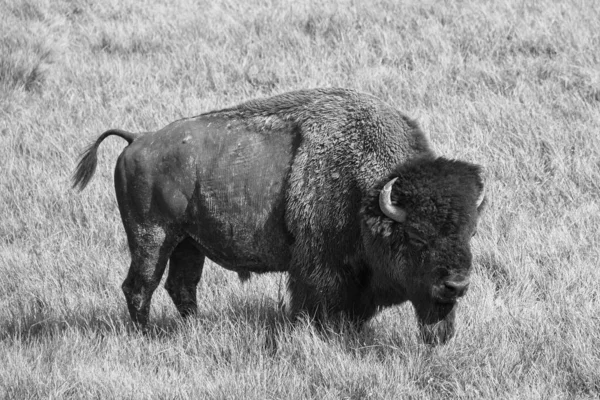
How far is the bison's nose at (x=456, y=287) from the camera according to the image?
460cm

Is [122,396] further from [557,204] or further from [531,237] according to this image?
[557,204]

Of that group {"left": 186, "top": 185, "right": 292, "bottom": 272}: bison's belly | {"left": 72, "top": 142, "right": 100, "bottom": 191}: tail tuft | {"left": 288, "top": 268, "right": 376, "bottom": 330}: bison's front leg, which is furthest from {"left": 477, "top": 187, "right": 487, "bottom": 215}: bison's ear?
{"left": 72, "top": 142, "right": 100, "bottom": 191}: tail tuft

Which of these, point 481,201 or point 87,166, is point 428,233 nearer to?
point 481,201

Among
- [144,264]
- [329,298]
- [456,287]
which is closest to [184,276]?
[144,264]

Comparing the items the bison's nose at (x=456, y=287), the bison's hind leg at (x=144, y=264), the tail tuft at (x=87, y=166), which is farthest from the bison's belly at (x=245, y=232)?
the bison's nose at (x=456, y=287)

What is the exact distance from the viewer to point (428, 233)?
15.6ft

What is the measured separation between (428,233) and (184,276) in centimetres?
184

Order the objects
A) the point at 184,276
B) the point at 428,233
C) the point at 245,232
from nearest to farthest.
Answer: the point at 428,233 → the point at 245,232 → the point at 184,276

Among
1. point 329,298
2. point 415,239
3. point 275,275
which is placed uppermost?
point 415,239

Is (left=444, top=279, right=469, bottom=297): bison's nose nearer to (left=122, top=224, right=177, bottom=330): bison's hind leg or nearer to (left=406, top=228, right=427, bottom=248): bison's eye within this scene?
(left=406, top=228, right=427, bottom=248): bison's eye

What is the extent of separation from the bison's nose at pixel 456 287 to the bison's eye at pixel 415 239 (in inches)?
11.1

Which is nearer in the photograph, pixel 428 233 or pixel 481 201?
pixel 428 233

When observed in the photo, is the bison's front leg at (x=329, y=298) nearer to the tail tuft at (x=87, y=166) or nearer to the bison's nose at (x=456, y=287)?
the bison's nose at (x=456, y=287)

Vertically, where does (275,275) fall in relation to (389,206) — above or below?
below
